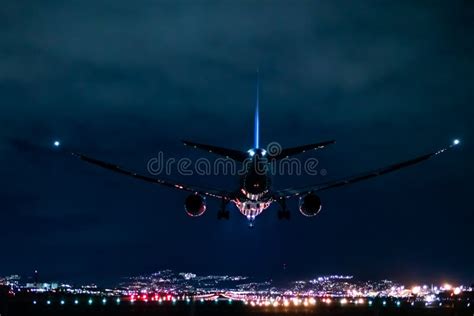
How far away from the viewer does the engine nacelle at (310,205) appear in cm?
4475

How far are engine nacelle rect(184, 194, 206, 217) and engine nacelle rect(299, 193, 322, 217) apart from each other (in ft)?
27.0

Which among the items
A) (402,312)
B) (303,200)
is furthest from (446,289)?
(303,200)

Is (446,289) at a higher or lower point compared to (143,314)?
higher

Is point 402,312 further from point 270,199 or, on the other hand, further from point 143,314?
point 143,314

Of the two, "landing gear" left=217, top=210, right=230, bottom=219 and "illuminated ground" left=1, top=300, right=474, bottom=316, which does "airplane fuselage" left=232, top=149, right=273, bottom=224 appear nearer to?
"landing gear" left=217, top=210, right=230, bottom=219

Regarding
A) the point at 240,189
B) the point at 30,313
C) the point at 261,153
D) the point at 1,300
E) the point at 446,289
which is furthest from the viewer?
the point at 446,289

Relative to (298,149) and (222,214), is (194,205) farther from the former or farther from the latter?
(298,149)

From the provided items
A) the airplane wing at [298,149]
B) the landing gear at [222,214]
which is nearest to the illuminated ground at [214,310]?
the landing gear at [222,214]

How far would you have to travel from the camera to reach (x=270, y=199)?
43375 mm

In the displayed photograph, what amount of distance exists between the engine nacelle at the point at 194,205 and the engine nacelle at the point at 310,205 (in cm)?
822

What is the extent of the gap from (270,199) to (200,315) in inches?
466

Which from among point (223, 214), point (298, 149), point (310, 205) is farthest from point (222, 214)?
point (298, 149)

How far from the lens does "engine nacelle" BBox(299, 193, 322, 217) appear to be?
1762 inches

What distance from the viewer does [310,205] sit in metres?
44.8
